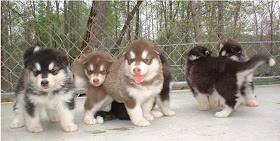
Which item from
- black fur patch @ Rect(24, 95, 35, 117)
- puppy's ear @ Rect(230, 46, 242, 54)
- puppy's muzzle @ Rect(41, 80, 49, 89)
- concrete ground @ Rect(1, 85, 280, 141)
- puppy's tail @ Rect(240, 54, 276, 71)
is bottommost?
concrete ground @ Rect(1, 85, 280, 141)

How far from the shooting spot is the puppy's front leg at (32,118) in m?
2.61

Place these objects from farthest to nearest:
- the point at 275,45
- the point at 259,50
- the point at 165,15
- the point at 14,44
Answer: the point at 275,45 < the point at 259,50 < the point at 165,15 < the point at 14,44

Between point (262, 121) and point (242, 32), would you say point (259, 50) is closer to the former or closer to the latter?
point (242, 32)

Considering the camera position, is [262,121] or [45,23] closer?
[262,121]

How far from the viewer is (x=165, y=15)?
5.82 m

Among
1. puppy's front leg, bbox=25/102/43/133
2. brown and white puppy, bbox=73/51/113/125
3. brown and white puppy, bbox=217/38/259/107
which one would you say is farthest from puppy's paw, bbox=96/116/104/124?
brown and white puppy, bbox=217/38/259/107

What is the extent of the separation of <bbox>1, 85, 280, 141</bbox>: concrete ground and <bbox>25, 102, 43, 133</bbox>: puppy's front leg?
0.05 meters

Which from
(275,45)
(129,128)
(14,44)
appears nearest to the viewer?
(129,128)

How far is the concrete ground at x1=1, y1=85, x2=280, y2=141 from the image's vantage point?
2.44 m

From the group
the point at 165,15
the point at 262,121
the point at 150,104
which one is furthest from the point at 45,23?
the point at 262,121

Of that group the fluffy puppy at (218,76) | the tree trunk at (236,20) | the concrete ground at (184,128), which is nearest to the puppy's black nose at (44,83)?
the concrete ground at (184,128)

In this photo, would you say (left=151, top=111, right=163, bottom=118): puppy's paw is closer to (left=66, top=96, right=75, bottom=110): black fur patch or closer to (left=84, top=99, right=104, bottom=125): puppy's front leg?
(left=84, top=99, right=104, bottom=125): puppy's front leg

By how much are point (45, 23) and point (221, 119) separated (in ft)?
11.0

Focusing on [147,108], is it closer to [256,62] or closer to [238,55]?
[256,62]
